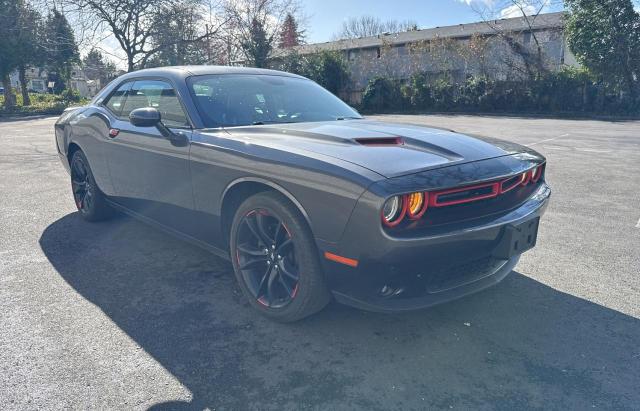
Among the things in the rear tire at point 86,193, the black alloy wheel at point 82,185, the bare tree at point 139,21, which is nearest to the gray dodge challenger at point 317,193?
the rear tire at point 86,193

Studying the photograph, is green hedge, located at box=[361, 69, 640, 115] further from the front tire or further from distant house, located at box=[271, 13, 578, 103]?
the front tire

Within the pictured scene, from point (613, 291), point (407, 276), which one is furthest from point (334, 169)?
point (613, 291)

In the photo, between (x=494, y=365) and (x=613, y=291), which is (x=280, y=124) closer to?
(x=494, y=365)

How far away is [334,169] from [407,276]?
0.64 m

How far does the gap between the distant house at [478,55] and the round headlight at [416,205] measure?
84.2 ft

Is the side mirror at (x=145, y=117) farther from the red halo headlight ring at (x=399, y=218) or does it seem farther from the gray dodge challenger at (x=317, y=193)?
the red halo headlight ring at (x=399, y=218)

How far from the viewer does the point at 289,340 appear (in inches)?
102

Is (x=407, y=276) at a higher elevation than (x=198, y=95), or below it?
below

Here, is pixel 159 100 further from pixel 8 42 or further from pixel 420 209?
pixel 8 42

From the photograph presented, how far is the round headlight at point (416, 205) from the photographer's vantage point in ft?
7.18

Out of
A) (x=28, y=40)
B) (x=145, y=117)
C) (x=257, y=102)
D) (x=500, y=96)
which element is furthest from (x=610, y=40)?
(x=28, y=40)

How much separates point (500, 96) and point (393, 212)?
998 inches

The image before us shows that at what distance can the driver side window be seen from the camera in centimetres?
340

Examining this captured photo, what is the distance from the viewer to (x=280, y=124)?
3.30 meters
